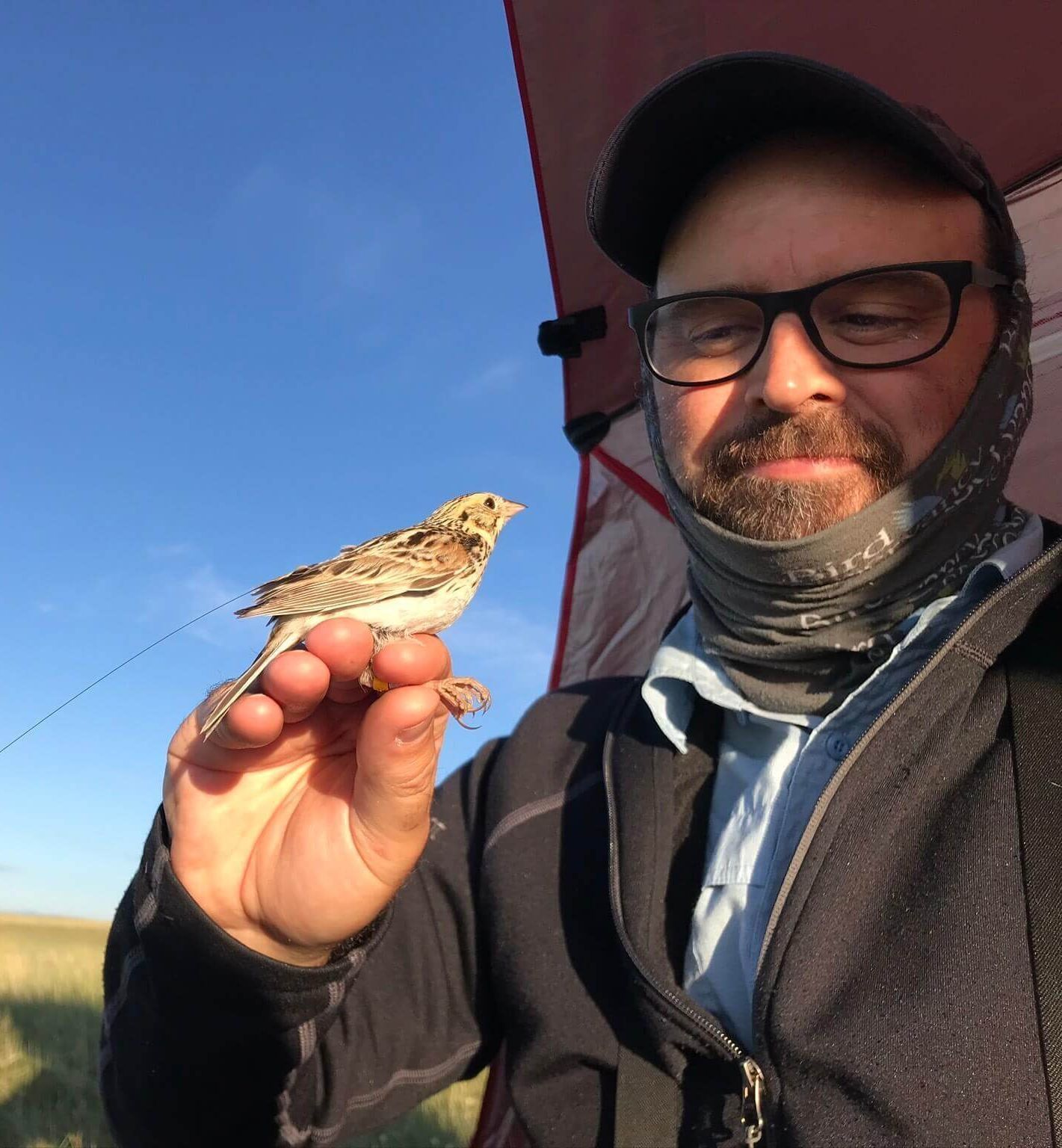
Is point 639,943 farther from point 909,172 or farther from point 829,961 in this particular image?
point 909,172

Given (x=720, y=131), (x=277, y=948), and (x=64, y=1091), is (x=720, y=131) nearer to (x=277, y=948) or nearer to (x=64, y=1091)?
(x=277, y=948)

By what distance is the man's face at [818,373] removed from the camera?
2.28m

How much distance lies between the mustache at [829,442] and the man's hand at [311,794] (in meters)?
0.99

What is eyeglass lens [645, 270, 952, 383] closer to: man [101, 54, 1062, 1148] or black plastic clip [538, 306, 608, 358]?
man [101, 54, 1062, 1148]

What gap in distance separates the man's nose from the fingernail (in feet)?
3.80

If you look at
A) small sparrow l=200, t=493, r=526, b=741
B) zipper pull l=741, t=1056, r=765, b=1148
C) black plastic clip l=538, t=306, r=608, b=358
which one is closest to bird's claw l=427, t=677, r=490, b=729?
small sparrow l=200, t=493, r=526, b=741

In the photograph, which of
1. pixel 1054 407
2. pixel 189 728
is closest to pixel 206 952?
pixel 189 728

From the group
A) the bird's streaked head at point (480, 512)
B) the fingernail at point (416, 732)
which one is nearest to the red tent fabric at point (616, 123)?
the bird's streaked head at point (480, 512)

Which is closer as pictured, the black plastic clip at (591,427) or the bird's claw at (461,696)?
the bird's claw at (461,696)

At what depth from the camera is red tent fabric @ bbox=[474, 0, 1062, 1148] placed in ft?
10.7

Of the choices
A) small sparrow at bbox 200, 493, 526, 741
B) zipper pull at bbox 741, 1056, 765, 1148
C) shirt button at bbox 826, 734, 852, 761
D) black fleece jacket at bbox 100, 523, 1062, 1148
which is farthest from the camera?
small sparrow at bbox 200, 493, 526, 741

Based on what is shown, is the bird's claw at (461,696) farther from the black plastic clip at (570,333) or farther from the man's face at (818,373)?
the black plastic clip at (570,333)

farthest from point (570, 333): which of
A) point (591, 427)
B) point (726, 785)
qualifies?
point (726, 785)

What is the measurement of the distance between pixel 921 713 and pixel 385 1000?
170cm
